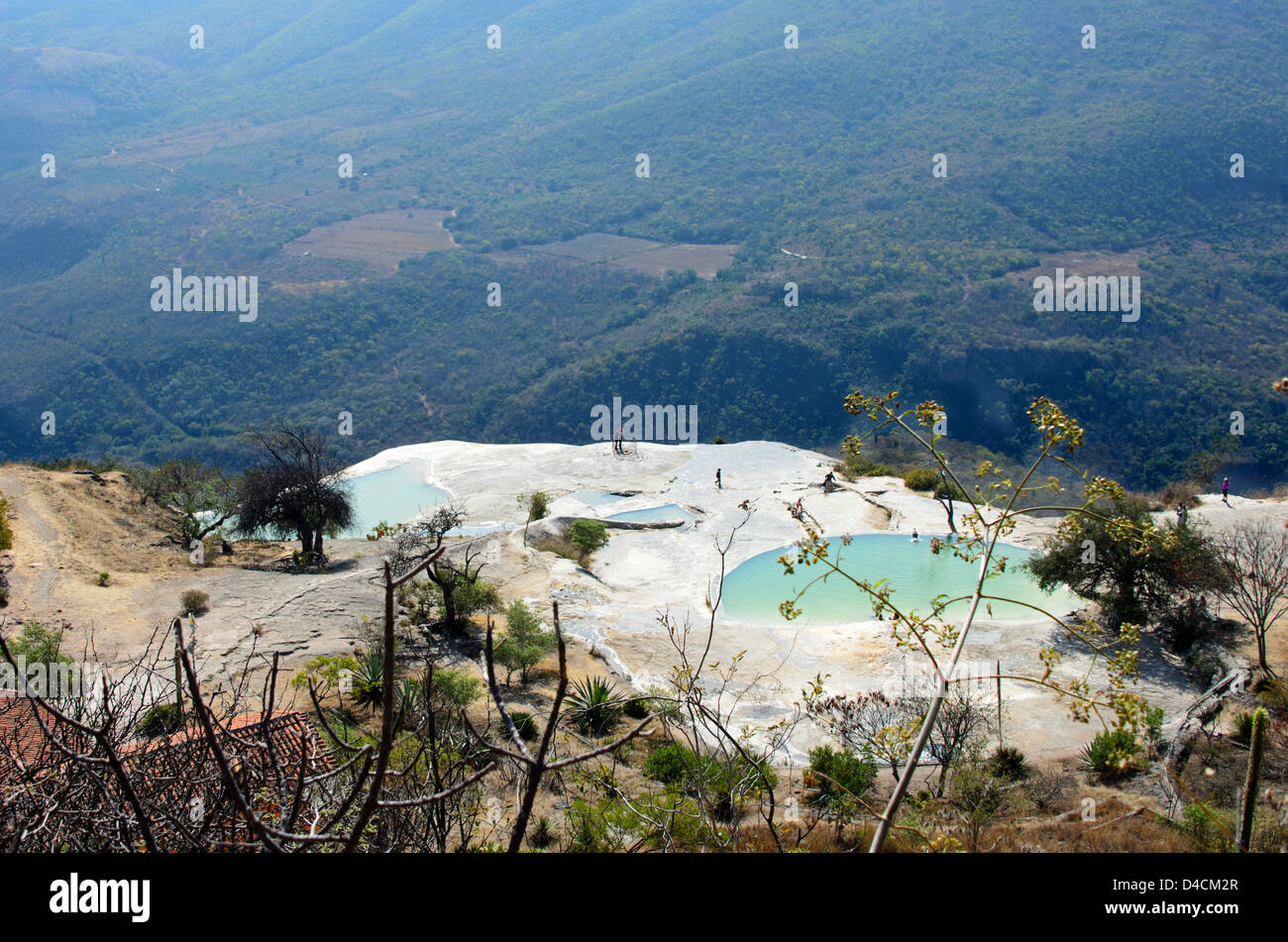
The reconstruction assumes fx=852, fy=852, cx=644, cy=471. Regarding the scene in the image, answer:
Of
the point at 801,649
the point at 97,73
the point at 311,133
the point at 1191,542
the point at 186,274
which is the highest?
the point at 97,73

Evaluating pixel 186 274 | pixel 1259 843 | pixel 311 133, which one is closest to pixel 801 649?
pixel 1259 843

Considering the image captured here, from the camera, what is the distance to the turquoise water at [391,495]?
85.7 ft

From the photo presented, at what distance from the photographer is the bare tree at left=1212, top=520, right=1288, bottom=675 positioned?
42.9 feet

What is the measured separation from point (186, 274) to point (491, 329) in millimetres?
28282

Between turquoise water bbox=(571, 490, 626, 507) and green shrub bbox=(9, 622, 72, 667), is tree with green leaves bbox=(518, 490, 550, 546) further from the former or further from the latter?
green shrub bbox=(9, 622, 72, 667)

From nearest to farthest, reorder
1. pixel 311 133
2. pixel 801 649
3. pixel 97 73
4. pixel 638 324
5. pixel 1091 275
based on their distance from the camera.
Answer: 1. pixel 801 649
2. pixel 1091 275
3. pixel 638 324
4. pixel 311 133
5. pixel 97 73

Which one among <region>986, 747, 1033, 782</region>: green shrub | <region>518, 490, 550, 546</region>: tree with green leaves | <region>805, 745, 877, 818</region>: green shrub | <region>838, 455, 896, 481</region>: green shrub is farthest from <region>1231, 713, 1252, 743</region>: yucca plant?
<region>518, 490, 550, 546</region>: tree with green leaves

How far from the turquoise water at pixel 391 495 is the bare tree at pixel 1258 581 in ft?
63.6

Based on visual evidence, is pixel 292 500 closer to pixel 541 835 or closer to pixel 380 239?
pixel 541 835

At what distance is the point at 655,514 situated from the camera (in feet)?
77.7

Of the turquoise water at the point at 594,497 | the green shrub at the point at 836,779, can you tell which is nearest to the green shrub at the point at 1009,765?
the green shrub at the point at 836,779

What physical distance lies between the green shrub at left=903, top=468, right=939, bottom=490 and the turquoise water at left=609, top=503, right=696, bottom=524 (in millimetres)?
6630

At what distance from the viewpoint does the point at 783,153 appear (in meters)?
101
